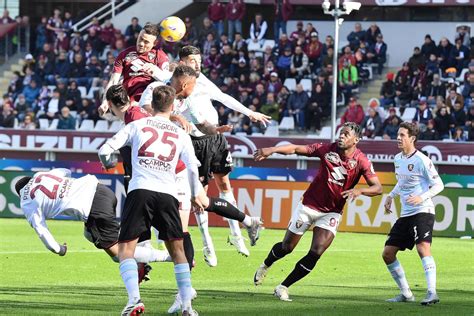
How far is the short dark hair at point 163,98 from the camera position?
402 inches

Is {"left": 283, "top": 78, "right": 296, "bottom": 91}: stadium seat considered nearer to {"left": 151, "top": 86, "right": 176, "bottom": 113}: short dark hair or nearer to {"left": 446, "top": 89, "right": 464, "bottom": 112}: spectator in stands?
{"left": 446, "top": 89, "right": 464, "bottom": 112}: spectator in stands

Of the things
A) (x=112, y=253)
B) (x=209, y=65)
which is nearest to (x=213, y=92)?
(x=112, y=253)

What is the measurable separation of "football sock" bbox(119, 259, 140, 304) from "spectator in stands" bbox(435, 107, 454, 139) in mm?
20392

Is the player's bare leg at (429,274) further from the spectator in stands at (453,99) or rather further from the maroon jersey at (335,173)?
the spectator in stands at (453,99)

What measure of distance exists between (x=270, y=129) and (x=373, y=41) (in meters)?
5.12

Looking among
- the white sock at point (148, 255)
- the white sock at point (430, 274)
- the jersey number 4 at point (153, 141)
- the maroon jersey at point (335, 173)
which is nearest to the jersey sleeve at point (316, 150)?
the maroon jersey at point (335, 173)

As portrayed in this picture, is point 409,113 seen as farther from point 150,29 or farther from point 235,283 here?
point 150,29

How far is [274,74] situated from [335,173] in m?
20.8

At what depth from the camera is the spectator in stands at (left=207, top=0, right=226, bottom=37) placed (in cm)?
3653

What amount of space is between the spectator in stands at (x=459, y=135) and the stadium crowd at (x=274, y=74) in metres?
0.03

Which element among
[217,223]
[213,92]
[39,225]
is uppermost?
[213,92]

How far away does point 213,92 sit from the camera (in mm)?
13680

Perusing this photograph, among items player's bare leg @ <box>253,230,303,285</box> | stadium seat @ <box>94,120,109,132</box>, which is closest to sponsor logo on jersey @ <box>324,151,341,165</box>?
player's bare leg @ <box>253,230,303,285</box>

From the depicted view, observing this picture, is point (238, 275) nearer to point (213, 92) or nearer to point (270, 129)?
point (213, 92)
